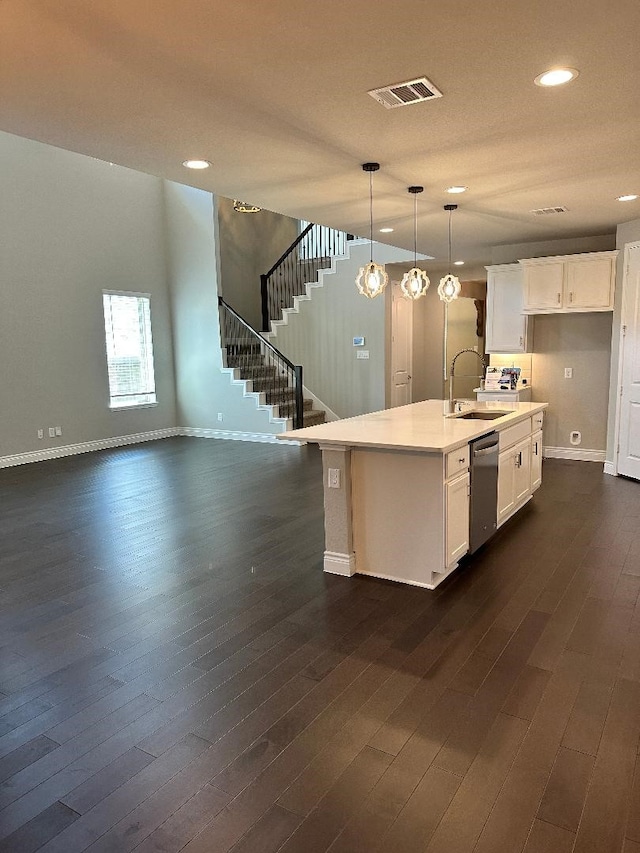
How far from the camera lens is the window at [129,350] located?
8.86 metres

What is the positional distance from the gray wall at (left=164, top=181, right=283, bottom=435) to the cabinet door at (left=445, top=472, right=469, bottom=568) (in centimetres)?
535

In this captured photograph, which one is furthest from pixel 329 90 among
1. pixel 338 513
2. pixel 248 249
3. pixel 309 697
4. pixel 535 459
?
pixel 248 249

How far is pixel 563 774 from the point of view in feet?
6.75

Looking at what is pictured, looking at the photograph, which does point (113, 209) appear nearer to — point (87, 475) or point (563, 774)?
point (87, 475)

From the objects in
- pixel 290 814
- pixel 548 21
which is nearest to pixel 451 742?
pixel 290 814

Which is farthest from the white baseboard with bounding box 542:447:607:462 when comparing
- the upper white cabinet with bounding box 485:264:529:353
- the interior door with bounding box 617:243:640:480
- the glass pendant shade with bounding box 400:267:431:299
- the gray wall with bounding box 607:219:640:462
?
the glass pendant shade with bounding box 400:267:431:299

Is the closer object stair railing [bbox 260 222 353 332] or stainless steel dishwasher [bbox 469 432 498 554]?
stainless steel dishwasher [bbox 469 432 498 554]

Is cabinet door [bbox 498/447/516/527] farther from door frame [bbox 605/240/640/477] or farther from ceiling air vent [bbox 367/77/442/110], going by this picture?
ceiling air vent [bbox 367/77/442/110]

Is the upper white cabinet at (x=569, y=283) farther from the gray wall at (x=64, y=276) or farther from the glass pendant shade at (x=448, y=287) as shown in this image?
the gray wall at (x=64, y=276)

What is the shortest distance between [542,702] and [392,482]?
156 centimetres

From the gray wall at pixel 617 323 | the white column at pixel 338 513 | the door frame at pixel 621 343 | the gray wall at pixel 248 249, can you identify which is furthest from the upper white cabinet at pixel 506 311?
the gray wall at pixel 248 249

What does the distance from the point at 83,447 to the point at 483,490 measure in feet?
20.7

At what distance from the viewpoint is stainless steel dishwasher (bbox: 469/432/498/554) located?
399 cm

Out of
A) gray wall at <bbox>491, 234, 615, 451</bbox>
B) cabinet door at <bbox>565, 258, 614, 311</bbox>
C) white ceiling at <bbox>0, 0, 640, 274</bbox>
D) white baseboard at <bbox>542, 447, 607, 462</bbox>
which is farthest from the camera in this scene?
white baseboard at <bbox>542, 447, 607, 462</bbox>
